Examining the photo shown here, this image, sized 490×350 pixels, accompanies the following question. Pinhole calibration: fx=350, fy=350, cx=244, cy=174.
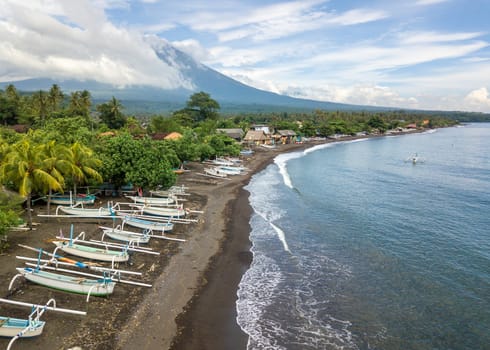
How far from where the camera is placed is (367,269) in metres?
18.3

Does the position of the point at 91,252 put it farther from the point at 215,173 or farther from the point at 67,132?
the point at 67,132

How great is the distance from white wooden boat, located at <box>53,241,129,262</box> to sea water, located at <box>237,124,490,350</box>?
5.92 meters

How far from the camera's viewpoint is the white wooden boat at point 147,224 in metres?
21.4

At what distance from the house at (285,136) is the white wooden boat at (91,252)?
75383 millimetres

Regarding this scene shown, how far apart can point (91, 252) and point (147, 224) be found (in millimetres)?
5195

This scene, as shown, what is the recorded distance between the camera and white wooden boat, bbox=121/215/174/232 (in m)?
21.4

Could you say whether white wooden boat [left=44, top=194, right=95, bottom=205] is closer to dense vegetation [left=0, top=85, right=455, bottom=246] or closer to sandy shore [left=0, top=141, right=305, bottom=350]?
dense vegetation [left=0, top=85, right=455, bottom=246]

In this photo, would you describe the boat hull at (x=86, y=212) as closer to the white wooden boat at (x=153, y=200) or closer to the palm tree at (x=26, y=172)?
the palm tree at (x=26, y=172)

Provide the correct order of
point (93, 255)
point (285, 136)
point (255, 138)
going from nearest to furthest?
point (93, 255), point (255, 138), point (285, 136)

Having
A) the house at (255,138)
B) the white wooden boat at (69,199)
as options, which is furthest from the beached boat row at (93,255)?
the house at (255,138)

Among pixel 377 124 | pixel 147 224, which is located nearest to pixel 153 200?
pixel 147 224

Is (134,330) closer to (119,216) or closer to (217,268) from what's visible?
(217,268)

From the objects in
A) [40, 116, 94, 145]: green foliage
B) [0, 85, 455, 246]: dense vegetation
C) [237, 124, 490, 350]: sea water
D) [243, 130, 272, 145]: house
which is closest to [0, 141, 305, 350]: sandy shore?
[237, 124, 490, 350]: sea water

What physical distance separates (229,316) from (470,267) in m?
13.5
